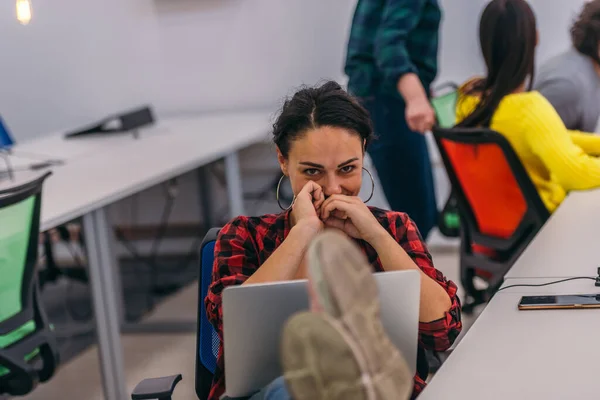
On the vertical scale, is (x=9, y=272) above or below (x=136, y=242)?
above

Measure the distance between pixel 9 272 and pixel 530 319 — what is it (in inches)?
55.1

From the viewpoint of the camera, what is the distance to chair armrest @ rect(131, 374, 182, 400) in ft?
4.71

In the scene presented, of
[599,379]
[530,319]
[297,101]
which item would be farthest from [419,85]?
[599,379]

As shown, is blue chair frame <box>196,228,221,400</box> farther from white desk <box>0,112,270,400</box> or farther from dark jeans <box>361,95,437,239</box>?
dark jeans <box>361,95,437,239</box>

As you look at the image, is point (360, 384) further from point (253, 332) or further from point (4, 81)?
point (4, 81)

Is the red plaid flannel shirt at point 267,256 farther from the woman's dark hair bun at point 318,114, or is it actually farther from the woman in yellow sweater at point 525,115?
the woman in yellow sweater at point 525,115

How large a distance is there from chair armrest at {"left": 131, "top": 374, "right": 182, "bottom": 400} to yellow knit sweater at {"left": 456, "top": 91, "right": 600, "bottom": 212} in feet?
4.34

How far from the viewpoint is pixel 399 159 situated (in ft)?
9.78

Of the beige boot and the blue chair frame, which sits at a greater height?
the beige boot

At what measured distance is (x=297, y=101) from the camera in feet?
5.37

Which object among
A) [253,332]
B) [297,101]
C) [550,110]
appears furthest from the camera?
[550,110]

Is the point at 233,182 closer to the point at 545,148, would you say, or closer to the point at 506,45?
the point at 506,45

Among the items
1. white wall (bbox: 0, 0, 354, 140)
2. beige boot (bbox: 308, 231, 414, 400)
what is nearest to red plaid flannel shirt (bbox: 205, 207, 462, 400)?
beige boot (bbox: 308, 231, 414, 400)

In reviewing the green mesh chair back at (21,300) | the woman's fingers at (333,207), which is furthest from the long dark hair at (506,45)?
the green mesh chair back at (21,300)
